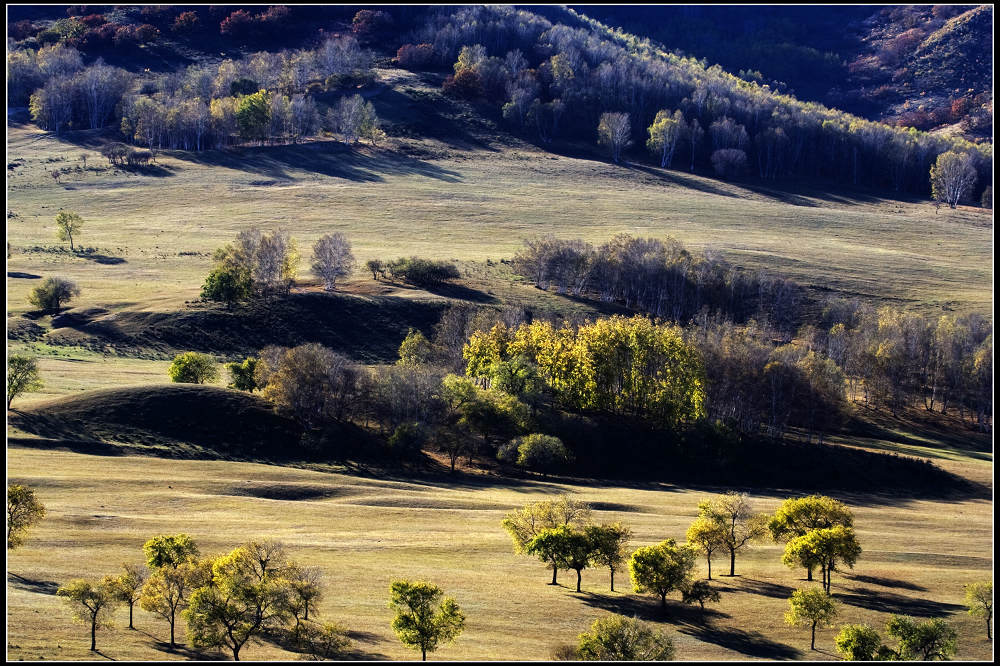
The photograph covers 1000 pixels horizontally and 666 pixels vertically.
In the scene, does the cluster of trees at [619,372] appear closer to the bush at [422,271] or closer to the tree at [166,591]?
the bush at [422,271]

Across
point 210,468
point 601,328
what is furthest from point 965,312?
point 210,468

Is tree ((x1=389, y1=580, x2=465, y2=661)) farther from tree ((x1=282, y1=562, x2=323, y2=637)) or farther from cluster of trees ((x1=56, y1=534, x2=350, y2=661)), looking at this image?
tree ((x1=282, y1=562, x2=323, y2=637))

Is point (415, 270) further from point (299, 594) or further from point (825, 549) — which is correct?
point (299, 594)

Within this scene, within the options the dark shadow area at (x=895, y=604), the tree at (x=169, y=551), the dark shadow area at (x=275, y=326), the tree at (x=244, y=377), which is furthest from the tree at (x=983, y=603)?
the dark shadow area at (x=275, y=326)

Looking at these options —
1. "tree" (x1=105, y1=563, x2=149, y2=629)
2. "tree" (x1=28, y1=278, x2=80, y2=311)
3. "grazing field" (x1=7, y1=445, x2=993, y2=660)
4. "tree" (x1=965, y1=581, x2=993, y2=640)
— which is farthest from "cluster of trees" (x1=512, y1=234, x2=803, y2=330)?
"tree" (x1=105, y1=563, x2=149, y2=629)

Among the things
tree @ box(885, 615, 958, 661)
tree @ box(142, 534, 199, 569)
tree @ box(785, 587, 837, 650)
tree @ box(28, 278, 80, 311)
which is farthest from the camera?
tree @ box(28, 278, 80, 311)
